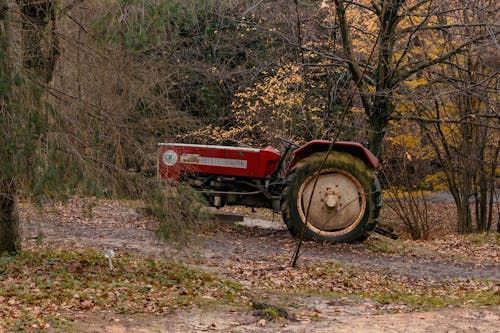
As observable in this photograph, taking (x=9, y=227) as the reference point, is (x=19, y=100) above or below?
above

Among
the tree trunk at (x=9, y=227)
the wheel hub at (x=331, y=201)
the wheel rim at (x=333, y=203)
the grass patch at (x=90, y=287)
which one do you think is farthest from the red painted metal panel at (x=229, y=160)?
the tree trunk at (x=9, y=227)

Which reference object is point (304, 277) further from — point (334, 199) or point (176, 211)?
point (334, 199)

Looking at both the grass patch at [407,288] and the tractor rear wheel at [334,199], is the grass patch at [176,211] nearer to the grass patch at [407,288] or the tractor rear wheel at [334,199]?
the grass patch at [407,288]

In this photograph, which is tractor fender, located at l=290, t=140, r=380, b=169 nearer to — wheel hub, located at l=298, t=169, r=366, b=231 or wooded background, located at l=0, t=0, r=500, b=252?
wheel hub, located at l=298, t=169, r=366, b=231

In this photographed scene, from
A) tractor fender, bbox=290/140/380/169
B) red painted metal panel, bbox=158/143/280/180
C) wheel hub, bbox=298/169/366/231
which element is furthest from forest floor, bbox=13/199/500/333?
tractor fender, bbox=290/140/380/169

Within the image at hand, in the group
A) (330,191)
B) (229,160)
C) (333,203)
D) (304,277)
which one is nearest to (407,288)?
(304,277)

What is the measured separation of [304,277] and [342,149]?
10.4 feet

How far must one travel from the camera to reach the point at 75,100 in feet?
25.1

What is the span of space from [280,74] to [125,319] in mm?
12351

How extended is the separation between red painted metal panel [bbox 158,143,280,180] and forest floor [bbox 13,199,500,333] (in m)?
1.02

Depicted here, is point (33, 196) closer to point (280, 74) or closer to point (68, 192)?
point (68, 192)

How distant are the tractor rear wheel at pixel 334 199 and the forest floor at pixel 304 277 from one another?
281 mm

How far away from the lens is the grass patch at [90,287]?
21.3 ft

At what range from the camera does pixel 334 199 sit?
11.4 m
